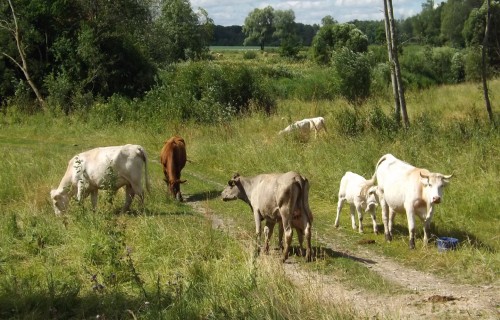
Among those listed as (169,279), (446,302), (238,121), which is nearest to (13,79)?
(238,121)

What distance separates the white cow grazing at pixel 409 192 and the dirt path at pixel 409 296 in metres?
1.04

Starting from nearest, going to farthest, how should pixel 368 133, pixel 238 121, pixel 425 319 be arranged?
1. pixel 425 319
2. pixel 368 133
3. pixel 238 121

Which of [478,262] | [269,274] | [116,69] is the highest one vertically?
[116,69]

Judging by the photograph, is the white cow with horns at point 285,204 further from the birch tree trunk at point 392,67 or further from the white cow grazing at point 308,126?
the white cow grazing at point 308,126

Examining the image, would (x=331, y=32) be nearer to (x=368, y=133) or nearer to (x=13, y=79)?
(x=13, y=79)

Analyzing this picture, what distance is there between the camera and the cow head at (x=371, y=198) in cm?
1162

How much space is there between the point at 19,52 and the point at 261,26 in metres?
86.4

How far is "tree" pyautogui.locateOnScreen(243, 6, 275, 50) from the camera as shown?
112 meters

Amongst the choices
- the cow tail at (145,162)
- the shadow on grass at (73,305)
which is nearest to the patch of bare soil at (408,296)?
the shadow on grass at (73,305)

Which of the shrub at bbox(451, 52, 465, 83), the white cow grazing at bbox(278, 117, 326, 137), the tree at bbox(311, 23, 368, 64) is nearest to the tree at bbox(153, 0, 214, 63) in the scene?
the tree at bbox(311, 23, 368, 64)

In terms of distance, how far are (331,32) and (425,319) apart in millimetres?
45457

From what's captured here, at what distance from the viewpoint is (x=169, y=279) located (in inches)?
345

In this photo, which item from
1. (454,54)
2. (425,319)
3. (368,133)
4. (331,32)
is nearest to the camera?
(425,319)

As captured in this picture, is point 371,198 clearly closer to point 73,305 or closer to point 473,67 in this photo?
point 73,305
